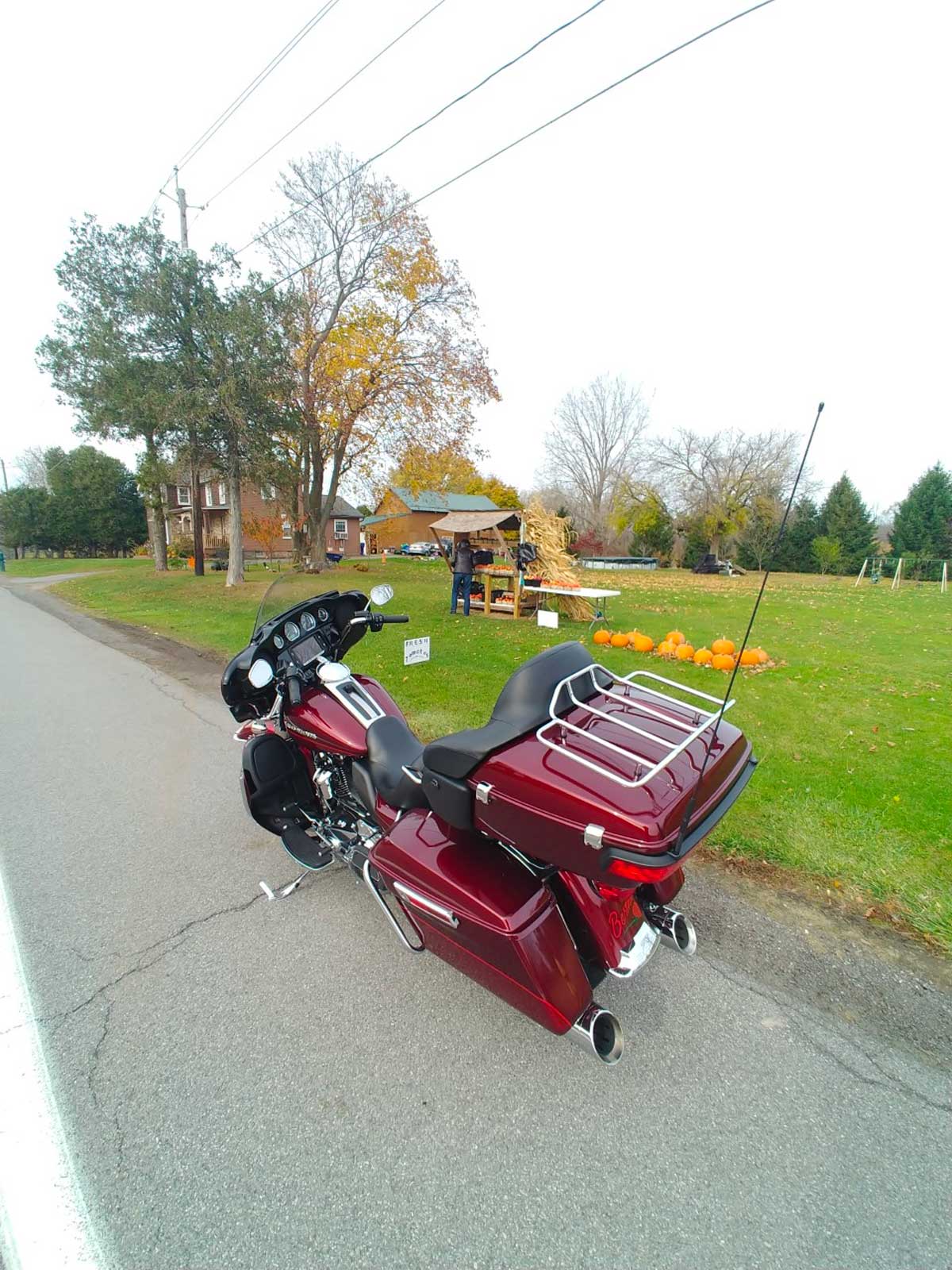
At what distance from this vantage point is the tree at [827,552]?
101ft

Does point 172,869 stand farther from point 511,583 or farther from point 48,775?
point 511,583

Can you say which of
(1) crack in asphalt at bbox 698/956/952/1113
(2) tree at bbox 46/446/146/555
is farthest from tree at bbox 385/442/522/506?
(2) tree at bbox 46/446/146/555

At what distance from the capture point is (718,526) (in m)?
35.1

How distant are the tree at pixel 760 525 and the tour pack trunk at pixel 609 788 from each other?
34.1 meters

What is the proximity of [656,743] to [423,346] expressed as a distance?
18826 mm

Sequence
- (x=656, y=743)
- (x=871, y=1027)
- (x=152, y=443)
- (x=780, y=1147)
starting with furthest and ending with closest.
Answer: (x=152, y=443), (x=871, y=1027), (x=656, y=743), (x=780, y=1147)

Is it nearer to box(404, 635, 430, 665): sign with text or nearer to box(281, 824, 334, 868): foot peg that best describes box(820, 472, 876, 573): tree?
box(404, 635, 430, 665): sign with text

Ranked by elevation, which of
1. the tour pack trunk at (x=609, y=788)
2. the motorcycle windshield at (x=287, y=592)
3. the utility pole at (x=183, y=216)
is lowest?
the tour pack trunk at (x=609, y=788)

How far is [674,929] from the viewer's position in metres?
2.03

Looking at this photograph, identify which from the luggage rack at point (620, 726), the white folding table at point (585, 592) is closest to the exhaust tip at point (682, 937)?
the luggage rack at point (620, 726)

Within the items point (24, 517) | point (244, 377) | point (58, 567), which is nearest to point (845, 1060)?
point (244, 377)

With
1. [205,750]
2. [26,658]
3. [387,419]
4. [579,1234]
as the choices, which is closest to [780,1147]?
[579,1234]

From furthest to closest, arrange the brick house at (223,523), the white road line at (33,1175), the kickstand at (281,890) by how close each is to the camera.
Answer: the brick house at (223,523) < the kickstand at (281,890) < the white road line at (33,1175)

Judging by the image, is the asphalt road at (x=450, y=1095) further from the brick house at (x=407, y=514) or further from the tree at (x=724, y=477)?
the tree at (x=724, y=477)
